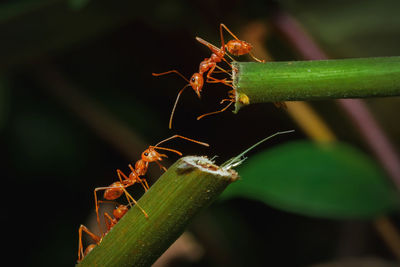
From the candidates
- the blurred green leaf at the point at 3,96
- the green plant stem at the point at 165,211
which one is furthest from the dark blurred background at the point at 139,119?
the green plant stem at the point at 165,211

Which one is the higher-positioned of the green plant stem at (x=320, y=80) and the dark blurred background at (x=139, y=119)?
the dark blurred background at (x=139, y=119)

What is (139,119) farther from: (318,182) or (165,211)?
(165,211)

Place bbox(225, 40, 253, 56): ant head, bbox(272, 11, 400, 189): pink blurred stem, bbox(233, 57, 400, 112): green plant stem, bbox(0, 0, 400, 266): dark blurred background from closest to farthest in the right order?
bbox(233, 57, 400, 112): green plant stem, bbox(225, 40, 253, 56): ant head, bbox(272, 11, 400, 189): pink blurred stem, bbox(0, 0, 400, 266): dark blurred background

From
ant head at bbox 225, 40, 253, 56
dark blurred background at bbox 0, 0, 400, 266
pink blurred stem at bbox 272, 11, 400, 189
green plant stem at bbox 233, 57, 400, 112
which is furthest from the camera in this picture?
dark blurred background at bbox 0, 0, 400, 266

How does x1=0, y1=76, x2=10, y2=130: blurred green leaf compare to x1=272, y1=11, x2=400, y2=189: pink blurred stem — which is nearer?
x1=272, y1=11, x2=400, y2=189: pink blurred stem

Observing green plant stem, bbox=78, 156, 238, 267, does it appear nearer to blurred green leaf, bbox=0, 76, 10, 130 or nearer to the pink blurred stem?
the pink blurred stem

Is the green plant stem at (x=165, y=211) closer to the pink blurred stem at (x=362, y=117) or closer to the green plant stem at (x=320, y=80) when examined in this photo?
the green plant stem at (x=320, y=80)

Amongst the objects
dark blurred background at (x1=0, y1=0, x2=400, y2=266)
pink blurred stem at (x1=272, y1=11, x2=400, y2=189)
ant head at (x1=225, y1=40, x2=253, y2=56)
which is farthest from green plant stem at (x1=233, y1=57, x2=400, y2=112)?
dark blurred background at (x1=0, y1=0, x2=400, y2=266)

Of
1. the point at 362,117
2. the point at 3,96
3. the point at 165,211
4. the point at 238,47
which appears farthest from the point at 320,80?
the point at 3,96
